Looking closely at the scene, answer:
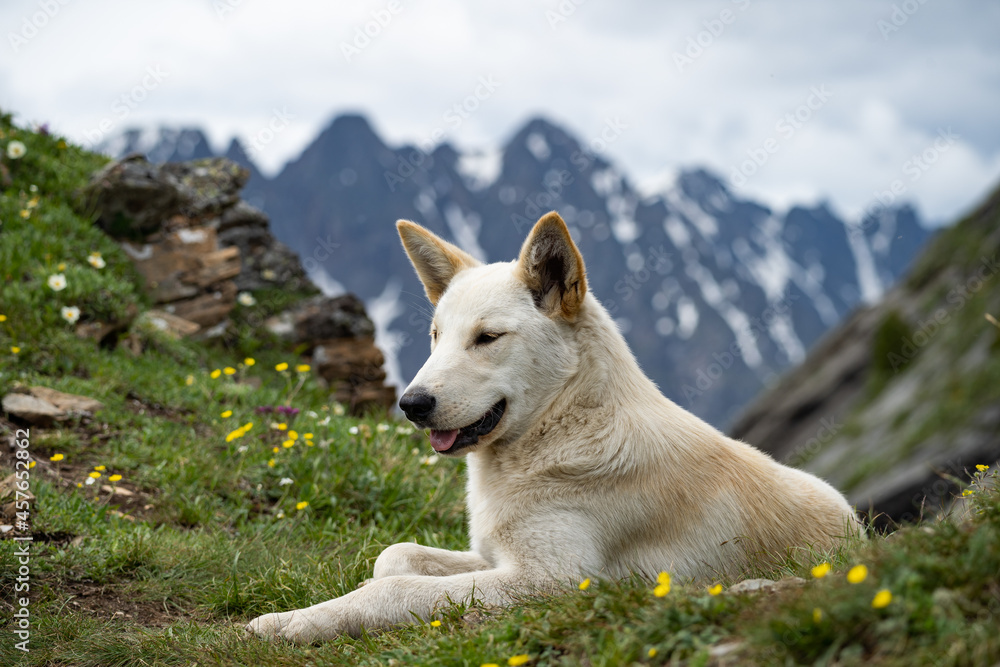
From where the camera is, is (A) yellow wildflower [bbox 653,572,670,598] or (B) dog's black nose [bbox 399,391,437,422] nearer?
(A) yellow wildflower [bbox 653,572,670,598]

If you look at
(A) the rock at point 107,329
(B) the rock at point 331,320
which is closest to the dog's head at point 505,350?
(A) the rock at point 107,329

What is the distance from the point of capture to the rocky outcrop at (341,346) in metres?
10.9

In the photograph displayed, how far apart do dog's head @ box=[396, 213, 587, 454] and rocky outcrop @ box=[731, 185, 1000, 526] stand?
9.40 m

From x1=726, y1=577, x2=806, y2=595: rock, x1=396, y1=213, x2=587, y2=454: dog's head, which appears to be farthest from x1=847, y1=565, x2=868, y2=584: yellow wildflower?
x1=396, y1=213, x2=587, y2=454: dog's head

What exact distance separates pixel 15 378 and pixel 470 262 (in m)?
4.63

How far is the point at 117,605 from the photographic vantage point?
429 centimetres

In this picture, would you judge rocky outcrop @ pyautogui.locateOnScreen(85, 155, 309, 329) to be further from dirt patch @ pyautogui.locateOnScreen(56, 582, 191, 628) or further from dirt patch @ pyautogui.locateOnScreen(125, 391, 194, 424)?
dirt patch @ pyautogui.locateOnScreen(56, 582, 191, 628)

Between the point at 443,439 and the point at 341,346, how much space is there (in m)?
7.54

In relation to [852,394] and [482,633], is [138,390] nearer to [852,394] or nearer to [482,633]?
[482,633]

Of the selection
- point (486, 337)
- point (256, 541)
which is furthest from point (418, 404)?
point (256, 541)

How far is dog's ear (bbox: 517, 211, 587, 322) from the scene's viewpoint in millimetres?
3938

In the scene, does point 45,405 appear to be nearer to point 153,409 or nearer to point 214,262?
point 153,409

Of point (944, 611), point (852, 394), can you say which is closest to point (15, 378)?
point (944, 611)

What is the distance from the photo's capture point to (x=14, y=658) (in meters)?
3.53
